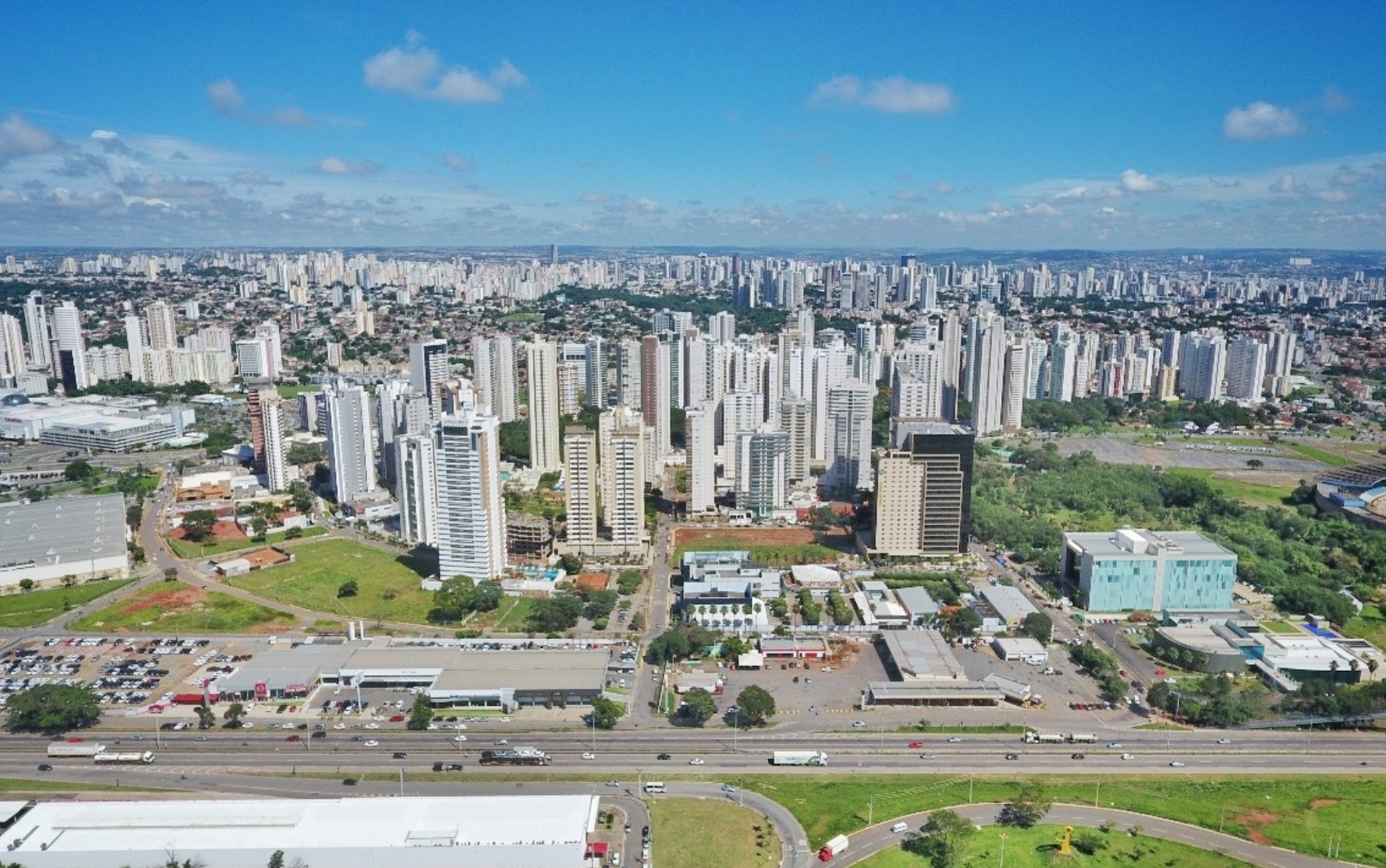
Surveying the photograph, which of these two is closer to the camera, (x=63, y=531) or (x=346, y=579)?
(x=346, y=579)

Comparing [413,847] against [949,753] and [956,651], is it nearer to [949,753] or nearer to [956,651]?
[949,753]

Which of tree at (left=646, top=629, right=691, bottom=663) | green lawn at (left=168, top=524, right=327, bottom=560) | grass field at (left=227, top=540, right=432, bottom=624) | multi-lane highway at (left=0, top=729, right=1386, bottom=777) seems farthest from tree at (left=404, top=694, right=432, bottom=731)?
green lawn at (left=168, top=524, right=327, bottom=560)

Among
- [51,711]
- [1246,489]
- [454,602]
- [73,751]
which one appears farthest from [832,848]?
[1246,489]

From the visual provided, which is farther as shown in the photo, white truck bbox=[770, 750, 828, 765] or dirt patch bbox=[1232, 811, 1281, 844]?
white truck bbox=[770, 750, 828, 765]

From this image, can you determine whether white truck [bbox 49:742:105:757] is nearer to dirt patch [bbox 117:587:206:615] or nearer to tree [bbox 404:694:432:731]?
tree [bbox 404:694:432:731]

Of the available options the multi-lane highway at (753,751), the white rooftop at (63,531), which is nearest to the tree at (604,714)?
the multi-lane highway at (753,751)

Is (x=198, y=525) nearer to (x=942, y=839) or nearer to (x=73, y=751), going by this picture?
(x=73, y=751)
